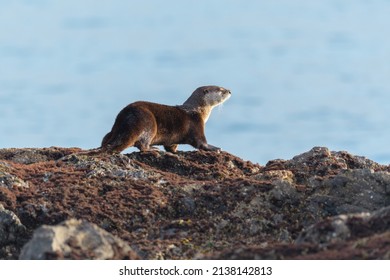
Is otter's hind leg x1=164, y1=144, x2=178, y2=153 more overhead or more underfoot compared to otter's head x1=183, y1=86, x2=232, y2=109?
more underfoot

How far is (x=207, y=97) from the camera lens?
25344 mm

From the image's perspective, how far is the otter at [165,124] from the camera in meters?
21.3

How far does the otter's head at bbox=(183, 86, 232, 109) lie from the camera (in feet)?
82.0

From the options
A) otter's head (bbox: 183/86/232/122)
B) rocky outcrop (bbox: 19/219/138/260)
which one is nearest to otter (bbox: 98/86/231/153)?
otter's head (bbox: 183/86/232/122)

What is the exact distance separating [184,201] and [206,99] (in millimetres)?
8998

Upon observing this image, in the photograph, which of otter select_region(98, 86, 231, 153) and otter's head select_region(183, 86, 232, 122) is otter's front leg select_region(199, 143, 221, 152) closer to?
otter select_region(98, 86, 231, 153)

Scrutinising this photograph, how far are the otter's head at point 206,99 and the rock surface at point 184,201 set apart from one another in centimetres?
523

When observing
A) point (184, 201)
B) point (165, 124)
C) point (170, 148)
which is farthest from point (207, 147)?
point (184, 201)

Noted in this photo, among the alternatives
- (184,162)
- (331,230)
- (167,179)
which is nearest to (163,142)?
(184,162)

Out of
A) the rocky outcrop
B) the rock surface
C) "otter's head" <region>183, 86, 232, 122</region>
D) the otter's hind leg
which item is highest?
"otter's head" <region>183, 86, 232, 122</region>

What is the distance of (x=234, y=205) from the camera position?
53.1 ft

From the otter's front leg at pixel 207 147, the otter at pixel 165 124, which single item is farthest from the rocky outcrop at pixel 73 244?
the otter's front leg at pixel 207 147

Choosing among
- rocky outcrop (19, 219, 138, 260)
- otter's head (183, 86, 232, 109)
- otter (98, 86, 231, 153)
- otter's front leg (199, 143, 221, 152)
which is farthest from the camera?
otter's head (183, 86, 232, 109)

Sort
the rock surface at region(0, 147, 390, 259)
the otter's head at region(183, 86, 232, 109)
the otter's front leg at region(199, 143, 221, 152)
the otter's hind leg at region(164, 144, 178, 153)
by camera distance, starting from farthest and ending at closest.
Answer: the otter's head at region(183, 86, 232, 109) → the otter's hind leg at region(164, 144, 178, 153) → the otter's front leg at region(199, 143, 221, 152) → the rock surface at region(0, 147, 390, 259)
